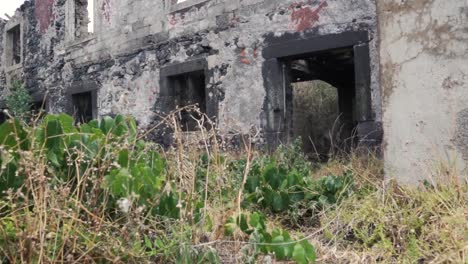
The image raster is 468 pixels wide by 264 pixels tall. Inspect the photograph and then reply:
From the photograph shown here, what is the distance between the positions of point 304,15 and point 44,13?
22.1ft

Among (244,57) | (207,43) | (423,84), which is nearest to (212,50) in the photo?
(207,43)

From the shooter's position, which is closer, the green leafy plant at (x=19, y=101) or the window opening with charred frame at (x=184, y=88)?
the window opening with charred frame at (x=184, y=88)

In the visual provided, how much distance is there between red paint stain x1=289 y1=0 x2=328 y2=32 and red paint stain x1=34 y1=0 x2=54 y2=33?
6.18 metres

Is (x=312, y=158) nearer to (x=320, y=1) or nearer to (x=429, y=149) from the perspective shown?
(x=320, y=1)

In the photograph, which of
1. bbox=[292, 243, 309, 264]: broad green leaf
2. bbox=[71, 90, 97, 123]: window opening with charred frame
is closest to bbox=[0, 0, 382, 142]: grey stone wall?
bbox=[71, 90, 97, 123]: window opening with charred frame

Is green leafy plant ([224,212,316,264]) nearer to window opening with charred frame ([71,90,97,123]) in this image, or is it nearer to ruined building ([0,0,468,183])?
ruined building ([0,0,468,183])

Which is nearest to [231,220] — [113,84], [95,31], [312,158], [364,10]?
[364,10]

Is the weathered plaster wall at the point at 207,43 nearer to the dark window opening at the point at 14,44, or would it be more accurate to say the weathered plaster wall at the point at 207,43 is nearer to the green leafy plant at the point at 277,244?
the green leafy plant at the point at 277,244

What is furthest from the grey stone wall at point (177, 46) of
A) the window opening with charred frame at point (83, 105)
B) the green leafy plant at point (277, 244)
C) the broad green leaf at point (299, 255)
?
the broad green leaf at point (299, 255)

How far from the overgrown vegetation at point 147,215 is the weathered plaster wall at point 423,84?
20 centimetres

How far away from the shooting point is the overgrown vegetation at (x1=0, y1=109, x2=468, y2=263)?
1.58m

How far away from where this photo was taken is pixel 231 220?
Answer: 6.27 ft

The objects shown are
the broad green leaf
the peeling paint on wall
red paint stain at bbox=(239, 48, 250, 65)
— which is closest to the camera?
the broad green leaf

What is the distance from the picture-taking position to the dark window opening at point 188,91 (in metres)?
6.82
